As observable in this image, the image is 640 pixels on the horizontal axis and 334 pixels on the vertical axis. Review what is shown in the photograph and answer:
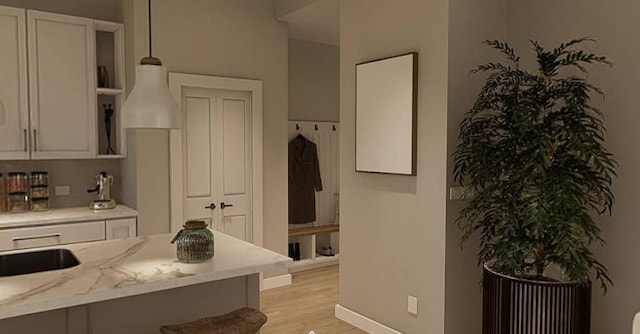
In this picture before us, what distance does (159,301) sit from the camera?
7.63 ft

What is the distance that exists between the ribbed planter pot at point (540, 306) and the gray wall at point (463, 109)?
0.47 m

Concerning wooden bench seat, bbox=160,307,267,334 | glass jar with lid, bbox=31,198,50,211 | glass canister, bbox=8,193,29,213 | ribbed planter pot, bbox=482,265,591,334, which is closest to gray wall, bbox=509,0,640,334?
ribbed planter pot, bbox=482,265,591,334

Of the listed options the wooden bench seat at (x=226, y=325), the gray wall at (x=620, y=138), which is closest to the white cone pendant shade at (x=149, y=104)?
the wooden bench seat at (x=226, y=325)

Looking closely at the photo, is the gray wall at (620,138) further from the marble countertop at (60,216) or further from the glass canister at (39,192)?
the glass canister at (39,192)

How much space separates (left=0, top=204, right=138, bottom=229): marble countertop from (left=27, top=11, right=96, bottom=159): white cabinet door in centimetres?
49

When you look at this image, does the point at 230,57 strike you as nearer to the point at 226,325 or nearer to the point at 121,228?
the point at 121,228

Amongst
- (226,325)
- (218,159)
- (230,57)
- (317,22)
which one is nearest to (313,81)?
(317,22)

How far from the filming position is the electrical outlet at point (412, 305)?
345 centimetres

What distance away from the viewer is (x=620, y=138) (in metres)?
3.02

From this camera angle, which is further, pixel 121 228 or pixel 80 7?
pixel 80 7

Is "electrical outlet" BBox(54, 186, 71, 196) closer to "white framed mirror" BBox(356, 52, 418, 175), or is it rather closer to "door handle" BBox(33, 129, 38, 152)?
"door handle" BBox(33, 129, 38, 152)

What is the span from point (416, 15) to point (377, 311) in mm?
2344

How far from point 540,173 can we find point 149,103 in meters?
2.16

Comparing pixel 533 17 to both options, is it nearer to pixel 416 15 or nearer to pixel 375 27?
pixel 416 15
